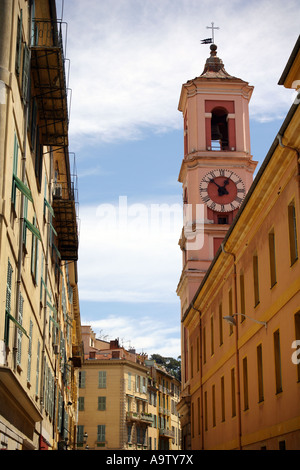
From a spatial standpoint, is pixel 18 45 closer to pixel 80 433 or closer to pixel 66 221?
pixel 66 221

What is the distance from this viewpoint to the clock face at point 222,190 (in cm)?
4678

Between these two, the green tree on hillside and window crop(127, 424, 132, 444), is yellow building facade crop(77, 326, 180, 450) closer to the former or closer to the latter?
window crop(127, 424, 132, 444)

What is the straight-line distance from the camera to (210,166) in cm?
4769

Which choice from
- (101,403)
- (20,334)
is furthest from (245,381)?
(101,403)

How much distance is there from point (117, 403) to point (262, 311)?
176 feet

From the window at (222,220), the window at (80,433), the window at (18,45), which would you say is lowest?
the window at (80,433)

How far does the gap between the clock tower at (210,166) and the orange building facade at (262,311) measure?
1449cm

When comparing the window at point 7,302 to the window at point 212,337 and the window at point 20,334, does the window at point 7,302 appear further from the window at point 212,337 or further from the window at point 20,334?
the window at point 212,337

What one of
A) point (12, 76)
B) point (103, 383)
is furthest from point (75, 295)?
point (12, 76)

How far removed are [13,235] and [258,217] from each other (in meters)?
9.18

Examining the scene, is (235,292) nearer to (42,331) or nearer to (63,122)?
(42,331)

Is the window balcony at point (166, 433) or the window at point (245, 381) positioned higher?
the window balcony at point (166, 433)

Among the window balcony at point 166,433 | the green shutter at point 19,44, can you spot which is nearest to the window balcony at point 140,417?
the window balcony at point 166,433

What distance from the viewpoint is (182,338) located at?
1903 inches
